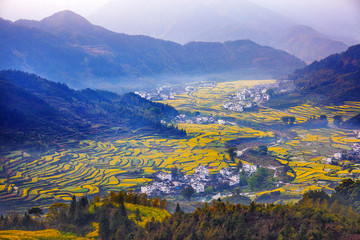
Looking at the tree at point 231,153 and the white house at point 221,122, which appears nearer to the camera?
the tree at point 231,153

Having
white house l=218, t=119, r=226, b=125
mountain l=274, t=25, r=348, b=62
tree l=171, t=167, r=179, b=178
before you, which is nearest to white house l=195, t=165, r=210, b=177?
tree l=171, t=167, r=179, b=178

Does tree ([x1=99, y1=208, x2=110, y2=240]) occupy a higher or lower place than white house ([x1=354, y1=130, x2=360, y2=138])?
lower

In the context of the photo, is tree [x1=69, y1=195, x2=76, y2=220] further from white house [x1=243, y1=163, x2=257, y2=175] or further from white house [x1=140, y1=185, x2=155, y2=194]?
white house [x1=243, y1=163, x2=257, y2=175]

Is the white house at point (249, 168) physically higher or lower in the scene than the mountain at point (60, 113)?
lower

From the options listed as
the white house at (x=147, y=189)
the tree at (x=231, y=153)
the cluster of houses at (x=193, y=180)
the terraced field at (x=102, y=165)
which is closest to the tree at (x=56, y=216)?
the terraced field at (x=102, y=165)

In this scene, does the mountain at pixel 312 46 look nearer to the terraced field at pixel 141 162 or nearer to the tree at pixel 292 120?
the tree at pixel 292 120

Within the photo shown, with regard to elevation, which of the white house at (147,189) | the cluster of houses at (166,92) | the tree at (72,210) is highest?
the cluster of houses at (166,92)

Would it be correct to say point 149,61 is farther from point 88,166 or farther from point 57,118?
point 88,166

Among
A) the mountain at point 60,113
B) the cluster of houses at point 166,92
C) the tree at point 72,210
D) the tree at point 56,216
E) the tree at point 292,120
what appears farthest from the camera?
the cluster of houses at point 166,92
